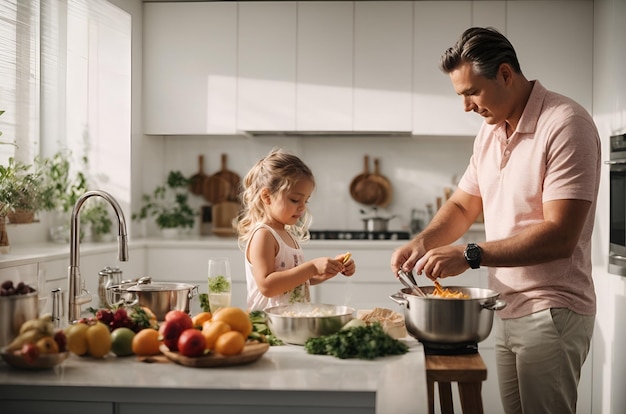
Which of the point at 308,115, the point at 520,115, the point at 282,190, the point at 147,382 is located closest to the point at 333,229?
the point at 308,115

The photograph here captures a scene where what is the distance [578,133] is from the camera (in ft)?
6.30

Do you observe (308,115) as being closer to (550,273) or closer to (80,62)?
(80,62)

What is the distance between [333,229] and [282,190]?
8.76 feet

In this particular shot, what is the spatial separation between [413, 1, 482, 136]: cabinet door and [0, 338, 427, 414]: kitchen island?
307 centimetres

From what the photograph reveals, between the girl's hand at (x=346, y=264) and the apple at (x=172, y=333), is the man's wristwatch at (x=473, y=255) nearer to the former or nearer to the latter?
the girl's hand at (x=346, y=264)

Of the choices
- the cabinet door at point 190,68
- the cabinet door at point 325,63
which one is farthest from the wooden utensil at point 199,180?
the cabinet door at point 325,63

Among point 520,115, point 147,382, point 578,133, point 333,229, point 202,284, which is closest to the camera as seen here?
point 147,382

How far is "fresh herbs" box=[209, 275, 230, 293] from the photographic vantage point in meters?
2.06

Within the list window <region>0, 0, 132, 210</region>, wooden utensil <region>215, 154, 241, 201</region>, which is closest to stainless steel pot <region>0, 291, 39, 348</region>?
window <region>0, 0, 132, 210</region>

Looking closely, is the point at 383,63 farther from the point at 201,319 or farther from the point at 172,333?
the point at 172,333

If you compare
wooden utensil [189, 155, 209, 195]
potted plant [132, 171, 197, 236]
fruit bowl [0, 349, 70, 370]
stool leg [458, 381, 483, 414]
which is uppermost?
wooden utensil [189, 155, 209, 195]

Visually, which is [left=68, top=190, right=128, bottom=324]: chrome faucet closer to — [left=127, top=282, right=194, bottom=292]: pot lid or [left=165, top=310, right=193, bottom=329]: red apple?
[left=127, top=282, right=194, bottom=292]: pot lid

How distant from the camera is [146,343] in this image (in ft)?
5.46

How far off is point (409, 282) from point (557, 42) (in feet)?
Result: 9.86
